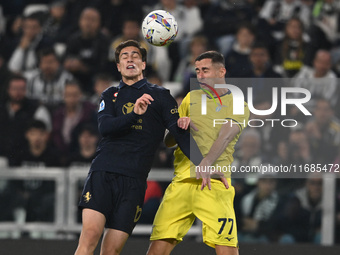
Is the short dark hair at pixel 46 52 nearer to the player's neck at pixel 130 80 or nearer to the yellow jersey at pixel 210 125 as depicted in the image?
the player's neck at pixel 130 80

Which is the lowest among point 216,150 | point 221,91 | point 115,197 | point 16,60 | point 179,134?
point 115,197

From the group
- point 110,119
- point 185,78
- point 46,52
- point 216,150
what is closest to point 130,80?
point 110,119

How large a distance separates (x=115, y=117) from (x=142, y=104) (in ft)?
0.92

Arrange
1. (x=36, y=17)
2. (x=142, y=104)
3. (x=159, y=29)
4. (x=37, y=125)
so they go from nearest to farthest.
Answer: (x=142, y=104) < (x=159, y=29) < (x=37, y=125) < (x=36, y=17)

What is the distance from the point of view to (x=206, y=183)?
3432 millimetres

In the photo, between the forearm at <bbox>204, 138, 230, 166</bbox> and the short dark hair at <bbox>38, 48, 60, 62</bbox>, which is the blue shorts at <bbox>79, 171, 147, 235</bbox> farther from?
the short dark hair at <bbox>38, 48, 60, 62</bbox>

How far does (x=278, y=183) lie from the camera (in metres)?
5.49

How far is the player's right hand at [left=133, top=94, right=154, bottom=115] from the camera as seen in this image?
3.19 meters

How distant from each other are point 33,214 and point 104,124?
260 centimetres

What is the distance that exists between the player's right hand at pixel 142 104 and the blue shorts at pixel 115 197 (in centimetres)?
49

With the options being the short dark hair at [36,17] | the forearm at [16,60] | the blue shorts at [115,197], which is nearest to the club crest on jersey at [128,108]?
the blue shorts at [115,197]

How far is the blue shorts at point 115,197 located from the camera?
330cm

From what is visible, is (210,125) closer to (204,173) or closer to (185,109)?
(185,109)

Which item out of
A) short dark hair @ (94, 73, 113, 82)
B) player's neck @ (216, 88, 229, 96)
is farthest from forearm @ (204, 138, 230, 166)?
short dark hair @ (94, 73, 113, 82)
